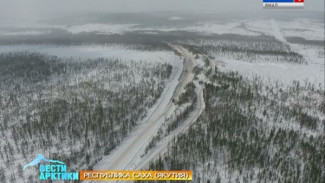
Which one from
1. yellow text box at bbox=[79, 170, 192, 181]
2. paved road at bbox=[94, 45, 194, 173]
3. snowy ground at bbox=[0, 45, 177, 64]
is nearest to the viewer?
yellow text box at bbox=[79, 170, 192, 181]

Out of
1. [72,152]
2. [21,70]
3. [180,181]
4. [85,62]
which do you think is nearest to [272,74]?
[180,181]

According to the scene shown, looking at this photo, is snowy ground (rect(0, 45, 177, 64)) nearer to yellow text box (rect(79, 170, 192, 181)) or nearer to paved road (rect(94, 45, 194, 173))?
paved road (rect(94, 45, 194, 173))

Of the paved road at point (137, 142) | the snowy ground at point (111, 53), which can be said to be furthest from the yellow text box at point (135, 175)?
the snowy ground at point (111, 53)

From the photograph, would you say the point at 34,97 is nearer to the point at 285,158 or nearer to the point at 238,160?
the point at 238,160

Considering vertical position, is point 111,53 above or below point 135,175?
above

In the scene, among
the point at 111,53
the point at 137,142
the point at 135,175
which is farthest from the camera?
the point at 111,53

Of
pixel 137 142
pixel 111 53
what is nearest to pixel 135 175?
pixel 137 142

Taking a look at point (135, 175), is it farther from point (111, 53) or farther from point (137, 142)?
point (111, 53)

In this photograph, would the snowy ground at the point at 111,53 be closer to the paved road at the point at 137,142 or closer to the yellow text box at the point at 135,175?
the paved road at the point at 137,142

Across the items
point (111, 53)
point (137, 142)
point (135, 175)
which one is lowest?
point (135, 175)

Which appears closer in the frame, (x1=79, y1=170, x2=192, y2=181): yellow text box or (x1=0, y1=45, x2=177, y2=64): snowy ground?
(x1=79, y1=170, x2=192, y2=181): yellow text box

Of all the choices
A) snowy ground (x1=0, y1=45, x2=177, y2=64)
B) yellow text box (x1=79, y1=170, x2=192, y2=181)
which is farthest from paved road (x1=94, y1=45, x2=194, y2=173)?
snowy ground (x1=0, y1=45, x2=177, y2=64)

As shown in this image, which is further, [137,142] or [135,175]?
[137,142]
